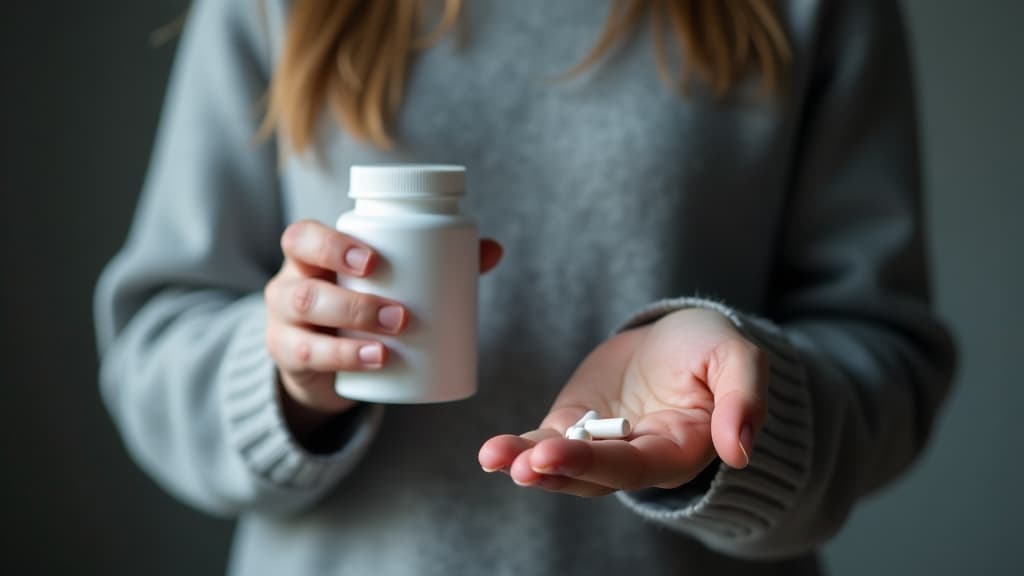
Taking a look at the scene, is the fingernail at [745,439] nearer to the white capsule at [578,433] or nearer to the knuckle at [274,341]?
the white capsule at [578,433]

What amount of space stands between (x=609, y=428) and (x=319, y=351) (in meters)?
0.13

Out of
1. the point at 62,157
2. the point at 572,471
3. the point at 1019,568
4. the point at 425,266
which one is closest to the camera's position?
the point at 572,471

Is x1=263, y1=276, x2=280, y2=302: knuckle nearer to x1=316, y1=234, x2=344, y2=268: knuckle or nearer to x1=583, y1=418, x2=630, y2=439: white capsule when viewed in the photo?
x1=316, y1=234, x2=344, y2=268: knuckle

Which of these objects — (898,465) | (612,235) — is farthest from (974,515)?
(612,235)

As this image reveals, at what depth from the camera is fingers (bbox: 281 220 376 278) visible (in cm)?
38

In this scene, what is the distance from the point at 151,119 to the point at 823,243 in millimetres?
573

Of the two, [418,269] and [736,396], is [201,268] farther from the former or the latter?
[736,396]

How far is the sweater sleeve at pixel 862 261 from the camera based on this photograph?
1.67 feet

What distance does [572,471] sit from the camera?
0.29 metres

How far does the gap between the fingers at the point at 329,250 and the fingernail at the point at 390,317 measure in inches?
0.6

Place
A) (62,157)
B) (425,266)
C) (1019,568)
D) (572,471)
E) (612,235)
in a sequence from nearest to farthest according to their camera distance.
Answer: (572,471), (425,266), (612,235), (62,157), (1019,568)

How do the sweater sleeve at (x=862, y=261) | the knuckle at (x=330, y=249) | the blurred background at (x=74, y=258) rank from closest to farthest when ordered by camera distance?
the knuckle at (x=330, y=249) → the sweater sleeve at (x=862, y=261) → the blurred background at (x=74, y=258)

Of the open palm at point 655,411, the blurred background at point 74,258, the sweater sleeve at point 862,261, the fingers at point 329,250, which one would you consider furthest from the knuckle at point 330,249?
the blurred background at point 74,258

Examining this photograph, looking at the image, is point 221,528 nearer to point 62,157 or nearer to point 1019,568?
point 62,157
